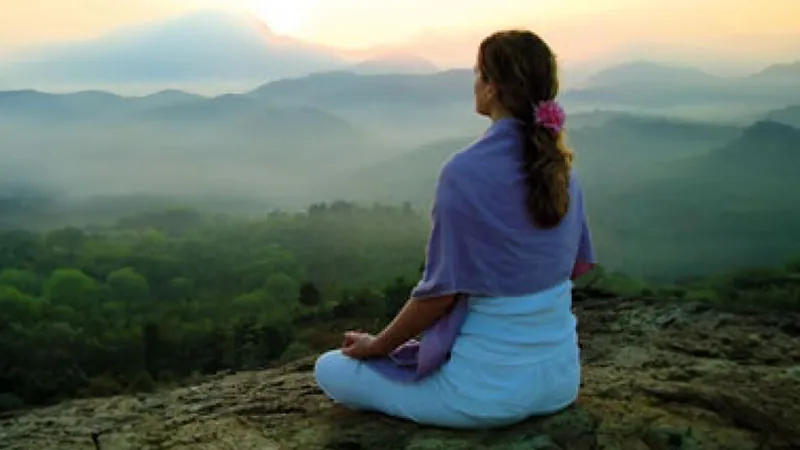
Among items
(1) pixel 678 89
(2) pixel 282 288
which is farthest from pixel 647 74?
(2) pixel 282 288

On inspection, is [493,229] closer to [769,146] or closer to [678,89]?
[769,146]

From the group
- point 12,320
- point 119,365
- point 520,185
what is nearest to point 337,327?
point 119,365

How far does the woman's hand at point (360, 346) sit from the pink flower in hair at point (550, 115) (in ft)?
1.74

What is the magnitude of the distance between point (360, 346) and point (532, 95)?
23.4 inches

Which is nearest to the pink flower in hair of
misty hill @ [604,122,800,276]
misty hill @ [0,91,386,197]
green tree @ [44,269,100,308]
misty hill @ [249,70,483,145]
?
green tree @ [44,269,100,308]

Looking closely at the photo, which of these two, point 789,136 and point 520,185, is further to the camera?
point 789,136

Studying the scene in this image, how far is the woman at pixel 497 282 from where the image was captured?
1588 mm

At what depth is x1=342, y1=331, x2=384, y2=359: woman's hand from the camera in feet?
5.86

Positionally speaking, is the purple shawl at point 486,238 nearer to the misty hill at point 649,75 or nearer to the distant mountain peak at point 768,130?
the misty hill at point 649,75

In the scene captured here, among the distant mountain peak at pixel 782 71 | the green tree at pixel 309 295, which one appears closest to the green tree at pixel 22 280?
the green tree at pixel 309 295

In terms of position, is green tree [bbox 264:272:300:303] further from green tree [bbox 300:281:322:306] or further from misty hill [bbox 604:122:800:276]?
misty hill [bbox 604:122:800:276]

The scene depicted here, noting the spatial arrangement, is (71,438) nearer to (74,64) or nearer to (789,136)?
(74,64)

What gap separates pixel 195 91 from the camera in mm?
8125

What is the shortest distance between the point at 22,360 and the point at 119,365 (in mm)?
437
